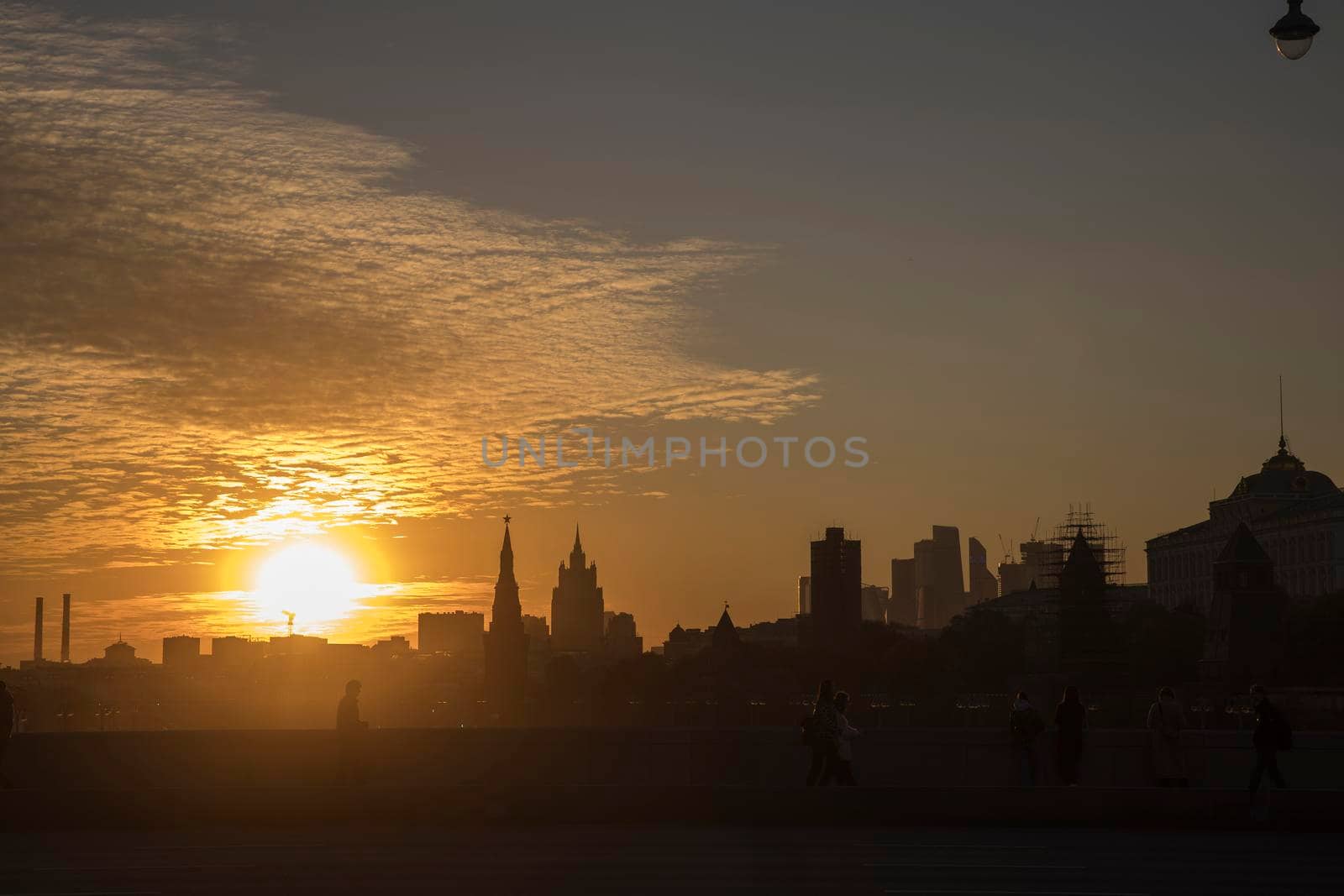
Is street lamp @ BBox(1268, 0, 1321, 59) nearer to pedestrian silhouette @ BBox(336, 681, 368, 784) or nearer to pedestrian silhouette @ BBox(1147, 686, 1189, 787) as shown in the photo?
pedestrian silhouette @ BBox(1147, 686, 1189, 787)

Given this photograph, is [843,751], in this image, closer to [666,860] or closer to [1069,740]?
[1069,740]

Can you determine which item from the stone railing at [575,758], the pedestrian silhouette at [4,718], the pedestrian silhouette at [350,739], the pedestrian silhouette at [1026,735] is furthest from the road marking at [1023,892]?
the pedestrian silhouette at [4,718]

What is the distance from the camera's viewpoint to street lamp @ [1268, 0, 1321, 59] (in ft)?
70.7

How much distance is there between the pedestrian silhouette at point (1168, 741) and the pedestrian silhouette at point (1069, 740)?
61.2 inches

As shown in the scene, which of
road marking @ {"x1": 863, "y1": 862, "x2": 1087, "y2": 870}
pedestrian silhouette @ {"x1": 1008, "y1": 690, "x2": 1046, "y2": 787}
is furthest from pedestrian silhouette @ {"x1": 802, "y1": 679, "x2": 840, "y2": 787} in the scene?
road marking @ {"x1": 863, "y1": 862, "x2": 1087, "y2": 870}

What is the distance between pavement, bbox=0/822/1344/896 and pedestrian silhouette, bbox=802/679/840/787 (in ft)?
9.08

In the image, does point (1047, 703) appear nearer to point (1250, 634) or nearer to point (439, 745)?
point (1250, 634)

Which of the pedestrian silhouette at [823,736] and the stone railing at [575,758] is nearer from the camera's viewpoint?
the pedestrian silhouette at [823,736]

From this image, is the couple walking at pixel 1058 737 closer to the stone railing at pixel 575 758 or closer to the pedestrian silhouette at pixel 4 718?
the stone railing at pixel 575 758

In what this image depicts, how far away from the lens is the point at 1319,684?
138875mm

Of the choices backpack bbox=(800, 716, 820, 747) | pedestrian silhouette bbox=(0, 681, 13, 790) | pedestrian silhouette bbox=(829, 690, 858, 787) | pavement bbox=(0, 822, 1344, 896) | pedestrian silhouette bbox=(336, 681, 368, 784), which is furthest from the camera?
pedestrian silhouette bbox=(336, 681, 368, 784)

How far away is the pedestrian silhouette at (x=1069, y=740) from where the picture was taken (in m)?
32.7

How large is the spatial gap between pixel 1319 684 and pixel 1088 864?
125129 mm

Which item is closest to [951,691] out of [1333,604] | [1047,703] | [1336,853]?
[1333,604]
